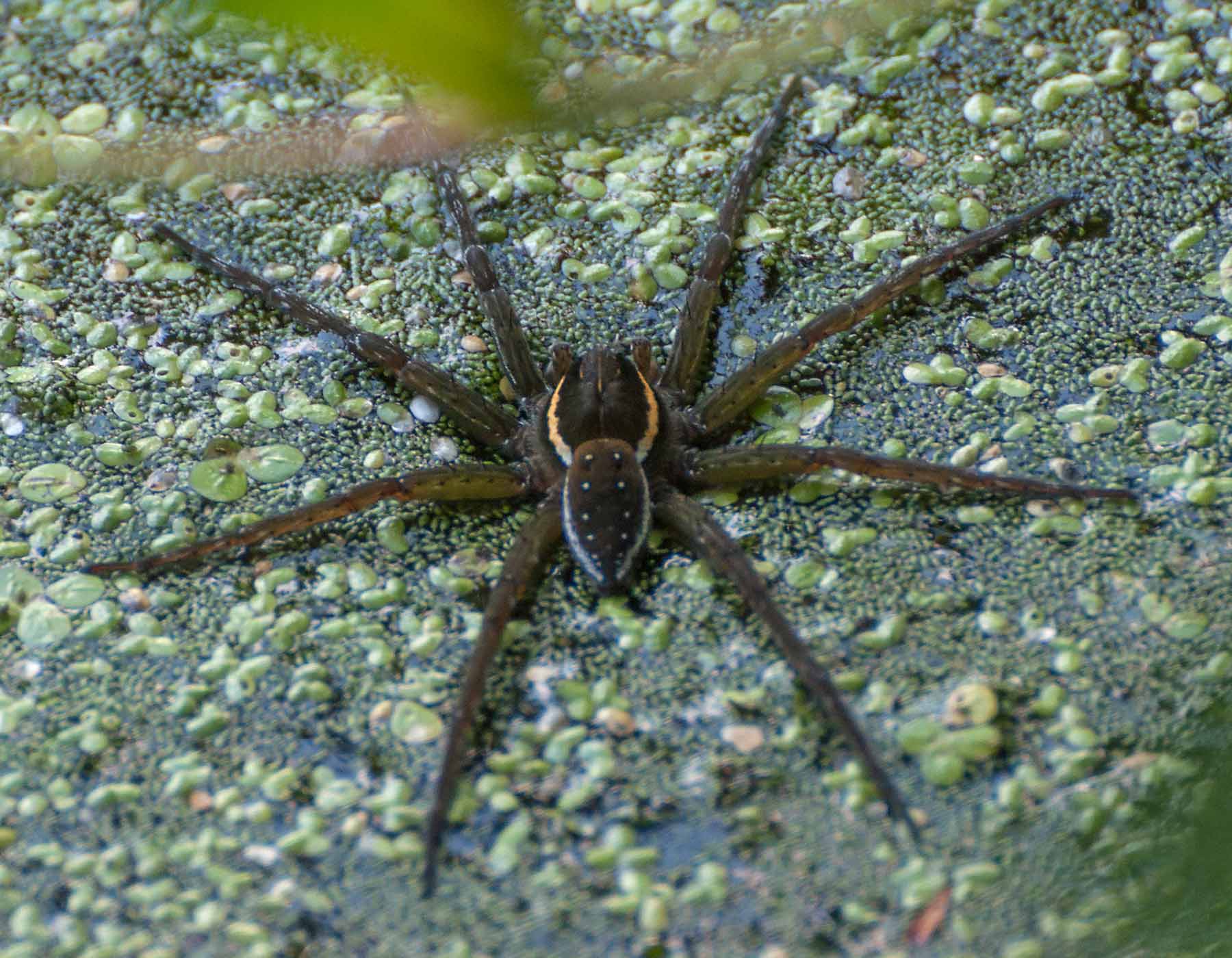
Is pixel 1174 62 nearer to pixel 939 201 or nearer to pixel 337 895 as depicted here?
pixel 939 201

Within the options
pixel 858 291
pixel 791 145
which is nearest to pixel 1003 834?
pixel 858 291

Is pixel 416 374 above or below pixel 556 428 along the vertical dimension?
above

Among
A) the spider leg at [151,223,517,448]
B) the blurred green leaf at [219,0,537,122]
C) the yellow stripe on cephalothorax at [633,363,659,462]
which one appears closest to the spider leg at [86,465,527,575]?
the spider leg at [151,223,517,448]

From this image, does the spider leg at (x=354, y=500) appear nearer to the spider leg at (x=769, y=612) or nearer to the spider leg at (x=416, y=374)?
the spider leg at (x=416, y=374)

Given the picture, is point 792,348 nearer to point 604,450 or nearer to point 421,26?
point 604,450

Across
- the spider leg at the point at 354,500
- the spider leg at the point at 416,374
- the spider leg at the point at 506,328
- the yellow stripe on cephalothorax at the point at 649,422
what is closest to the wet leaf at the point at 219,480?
the spider leg at the point at 354,500

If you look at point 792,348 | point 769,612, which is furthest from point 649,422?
point 769,612
